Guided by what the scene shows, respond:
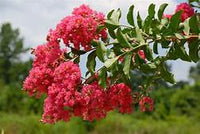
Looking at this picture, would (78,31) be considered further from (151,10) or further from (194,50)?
(194,50)

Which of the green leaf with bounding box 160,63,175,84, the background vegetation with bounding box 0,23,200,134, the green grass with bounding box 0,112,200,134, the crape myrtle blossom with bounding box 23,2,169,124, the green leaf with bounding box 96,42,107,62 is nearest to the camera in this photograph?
the green leaf with bounding box 96,42,107,62

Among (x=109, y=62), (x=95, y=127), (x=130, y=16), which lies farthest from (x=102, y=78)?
(x=95, y=127)

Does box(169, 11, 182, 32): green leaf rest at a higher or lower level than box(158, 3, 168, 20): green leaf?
lower

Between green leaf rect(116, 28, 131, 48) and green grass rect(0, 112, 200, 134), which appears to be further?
green grass rect(0, 112, 200, 134)

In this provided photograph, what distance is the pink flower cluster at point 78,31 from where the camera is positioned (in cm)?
208

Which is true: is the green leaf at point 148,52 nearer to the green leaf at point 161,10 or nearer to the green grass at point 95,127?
the green leaf at point 161,10

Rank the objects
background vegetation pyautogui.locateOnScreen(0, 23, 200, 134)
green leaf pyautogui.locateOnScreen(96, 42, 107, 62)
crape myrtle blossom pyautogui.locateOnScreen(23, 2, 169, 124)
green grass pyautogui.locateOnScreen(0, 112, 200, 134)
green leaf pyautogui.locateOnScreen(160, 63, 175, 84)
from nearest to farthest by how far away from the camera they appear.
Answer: green leaf pyautogui.locateOnScreen(96, 42, 107, 62)
crape myrtle blossom pyautogui.locateOnScreen(23, 2, 169, 124)
green leaf pyautogui.locateOnScreen(160, 63, 175, 84)
green grass pyautogui.locateOnScreen(0, 112, 200, 134)
background vegetation pyautogui.locateOnScreen(0, 23, 200, 134)

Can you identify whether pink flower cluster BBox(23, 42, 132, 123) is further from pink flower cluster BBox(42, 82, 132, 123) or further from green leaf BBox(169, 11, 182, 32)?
green leaf BBox(169, 11, 182, 32)

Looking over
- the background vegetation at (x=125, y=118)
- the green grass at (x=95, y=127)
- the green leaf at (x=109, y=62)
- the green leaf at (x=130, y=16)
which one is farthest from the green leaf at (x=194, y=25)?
the green grass at (x=95, y=127)

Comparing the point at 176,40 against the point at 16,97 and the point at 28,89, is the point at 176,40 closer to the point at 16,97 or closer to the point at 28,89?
the point at 28,89

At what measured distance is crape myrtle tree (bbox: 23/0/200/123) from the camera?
2.05 m

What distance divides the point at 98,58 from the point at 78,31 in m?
0.16

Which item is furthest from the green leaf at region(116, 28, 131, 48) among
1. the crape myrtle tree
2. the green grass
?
the green grass

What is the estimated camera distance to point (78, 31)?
Answer: 2.09 m
